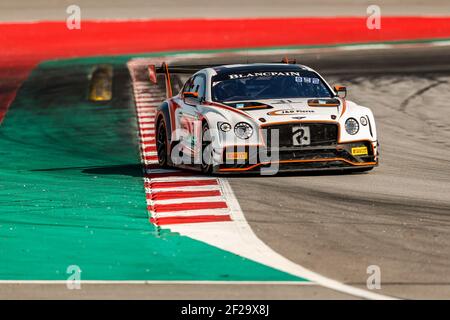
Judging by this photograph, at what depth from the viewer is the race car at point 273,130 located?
48.3 feet

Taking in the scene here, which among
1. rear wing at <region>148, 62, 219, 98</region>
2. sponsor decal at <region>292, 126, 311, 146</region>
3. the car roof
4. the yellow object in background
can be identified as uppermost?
the car roof

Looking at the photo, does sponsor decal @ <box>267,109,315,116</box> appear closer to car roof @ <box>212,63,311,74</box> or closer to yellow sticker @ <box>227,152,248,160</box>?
yellow sticker @ <box>227,152,248,160</box>

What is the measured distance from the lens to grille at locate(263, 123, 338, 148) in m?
14.7

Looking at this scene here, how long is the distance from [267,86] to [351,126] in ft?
4.81

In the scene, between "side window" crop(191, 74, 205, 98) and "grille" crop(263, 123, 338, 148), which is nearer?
"grille" crop(263, 123, 338, 148)

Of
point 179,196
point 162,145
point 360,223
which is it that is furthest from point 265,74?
point 360,223

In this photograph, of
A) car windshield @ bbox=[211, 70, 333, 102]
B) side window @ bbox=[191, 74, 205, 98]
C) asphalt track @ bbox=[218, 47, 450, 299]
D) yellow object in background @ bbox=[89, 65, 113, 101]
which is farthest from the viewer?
yellow object in background @ bbox=[89, 65, 113, 101]

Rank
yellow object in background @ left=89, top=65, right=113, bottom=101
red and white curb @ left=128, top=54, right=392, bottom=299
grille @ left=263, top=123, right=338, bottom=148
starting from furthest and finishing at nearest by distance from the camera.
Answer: yellow object in background @ left=89, top=65, right=113, bottom=101
grille @ left=263, top=123, right=338, bottom=148
red and white curb @ left=128, top=54, right=392, bottom=299

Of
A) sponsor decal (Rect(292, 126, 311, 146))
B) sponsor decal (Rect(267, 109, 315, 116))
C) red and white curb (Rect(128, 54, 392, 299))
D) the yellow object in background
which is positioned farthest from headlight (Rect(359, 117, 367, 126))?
the yellow object in background

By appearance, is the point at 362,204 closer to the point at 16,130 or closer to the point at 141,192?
the point at 141,192

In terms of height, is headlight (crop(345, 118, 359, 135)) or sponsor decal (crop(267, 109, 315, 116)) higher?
sponsor decal (crop(267, 109, 315, 116))

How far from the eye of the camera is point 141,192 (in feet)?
46.1

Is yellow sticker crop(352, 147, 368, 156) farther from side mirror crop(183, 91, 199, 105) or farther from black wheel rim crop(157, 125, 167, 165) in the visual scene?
black wheel rim crop(157, 125, 167, 165)

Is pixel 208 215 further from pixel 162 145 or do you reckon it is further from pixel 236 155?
pixel 162 145
